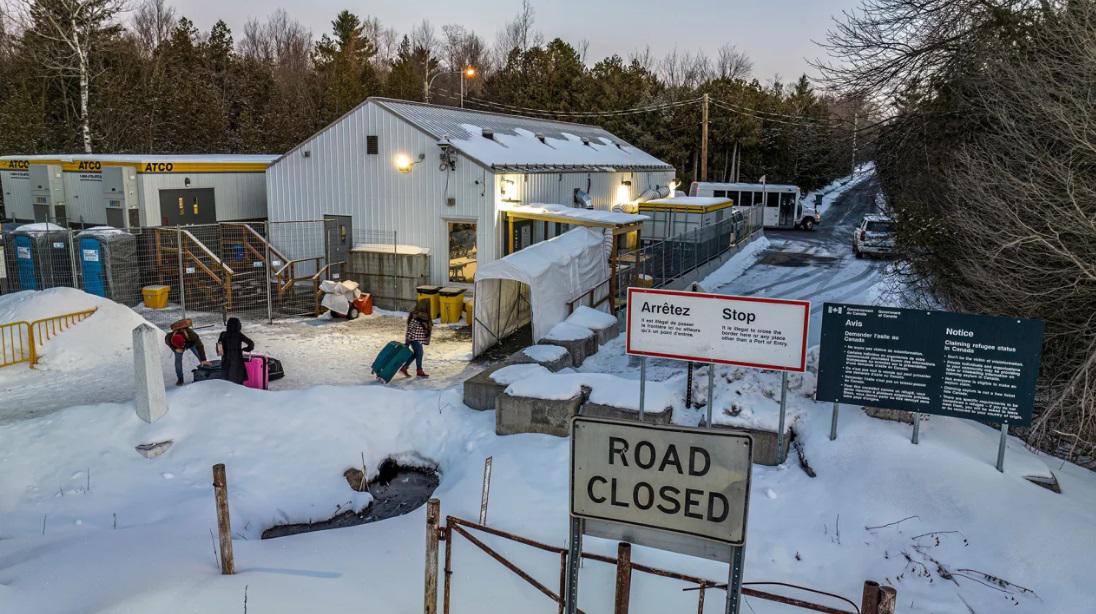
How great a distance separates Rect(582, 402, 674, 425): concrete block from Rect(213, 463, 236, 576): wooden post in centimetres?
462

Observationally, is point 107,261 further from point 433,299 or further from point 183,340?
point 433,299

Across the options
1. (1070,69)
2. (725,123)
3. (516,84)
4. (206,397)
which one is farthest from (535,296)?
(516,84)

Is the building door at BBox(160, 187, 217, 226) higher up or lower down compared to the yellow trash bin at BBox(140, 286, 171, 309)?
higher up

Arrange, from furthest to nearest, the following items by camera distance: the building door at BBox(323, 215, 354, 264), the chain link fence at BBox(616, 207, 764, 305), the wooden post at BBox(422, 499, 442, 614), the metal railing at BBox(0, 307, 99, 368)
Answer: the building door at BBox(323, 215, 354, 264)
the chain link fence at BBox(616, 207, 764, 305)
the metal railing at BBox(0, 307, 99, 368)
the wooden post at BBox(422, 499, 442, 614)


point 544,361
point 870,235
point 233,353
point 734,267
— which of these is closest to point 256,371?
point 233,353

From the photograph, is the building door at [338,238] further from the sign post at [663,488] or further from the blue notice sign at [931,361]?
the sign post at [663,488]

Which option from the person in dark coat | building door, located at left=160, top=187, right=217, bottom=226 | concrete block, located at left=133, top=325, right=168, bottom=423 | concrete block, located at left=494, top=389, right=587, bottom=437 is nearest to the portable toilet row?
building door, located at left=160, top=187, right=217, bottom=226

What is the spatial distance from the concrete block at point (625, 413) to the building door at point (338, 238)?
41.8ft

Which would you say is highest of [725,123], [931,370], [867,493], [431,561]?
[725,123]

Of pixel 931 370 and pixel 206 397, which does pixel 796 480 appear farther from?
pixel 206 397

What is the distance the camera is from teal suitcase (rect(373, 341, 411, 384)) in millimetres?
13391

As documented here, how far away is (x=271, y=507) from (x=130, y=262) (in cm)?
1338

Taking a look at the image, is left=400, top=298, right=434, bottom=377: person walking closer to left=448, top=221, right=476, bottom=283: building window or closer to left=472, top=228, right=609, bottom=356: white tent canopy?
left=472, top=228, right=609, bottom=356: white tent canopy

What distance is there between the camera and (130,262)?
1919cm
